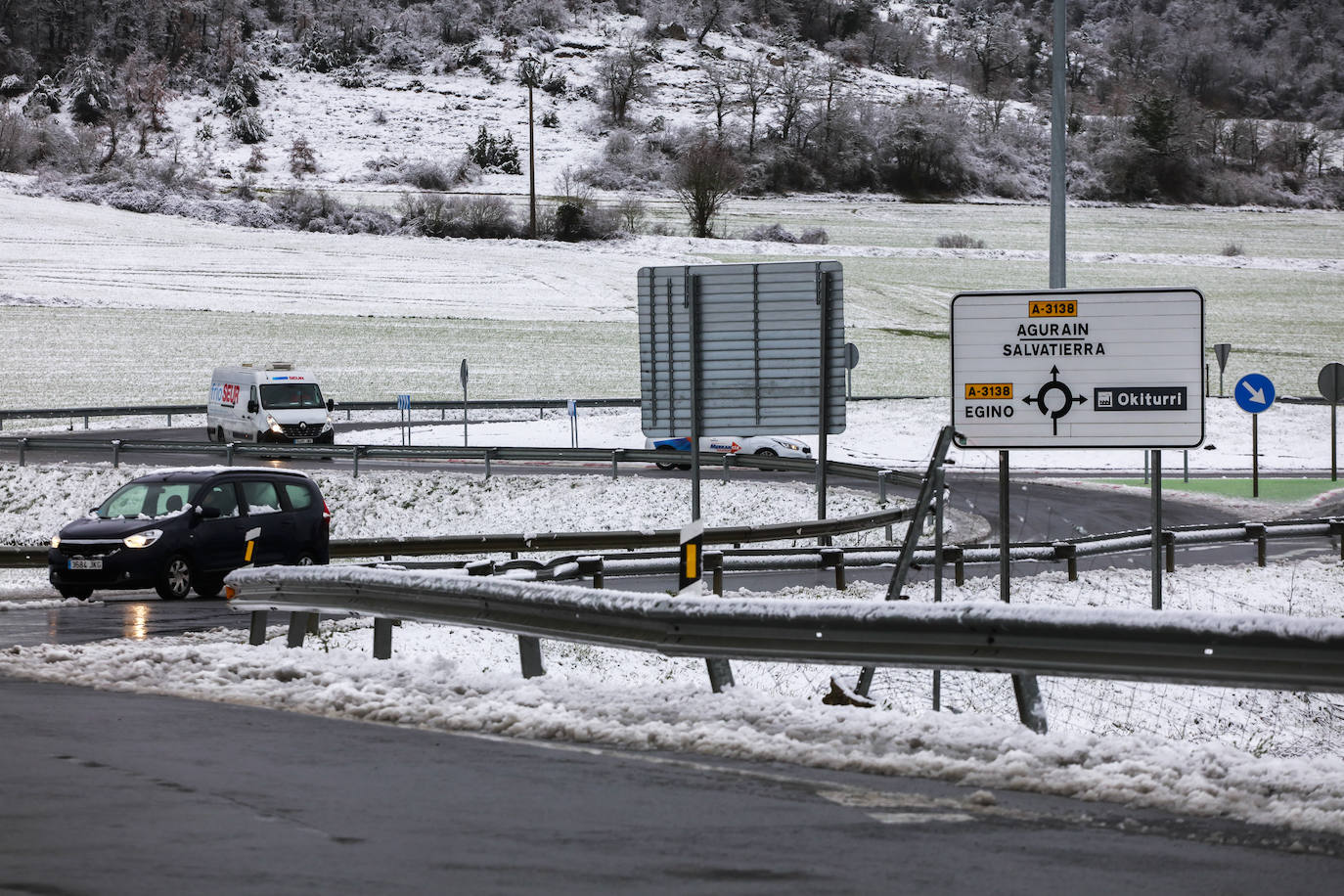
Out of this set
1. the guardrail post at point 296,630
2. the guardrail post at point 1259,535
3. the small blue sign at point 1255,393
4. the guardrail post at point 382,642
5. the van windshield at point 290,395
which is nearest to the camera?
the guardrail post at point 382,642

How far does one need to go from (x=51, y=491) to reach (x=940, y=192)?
9856 centimetres

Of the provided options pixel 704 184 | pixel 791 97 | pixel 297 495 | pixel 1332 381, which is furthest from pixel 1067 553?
pixel 791 97

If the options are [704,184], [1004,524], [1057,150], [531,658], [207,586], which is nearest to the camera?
[531,658]

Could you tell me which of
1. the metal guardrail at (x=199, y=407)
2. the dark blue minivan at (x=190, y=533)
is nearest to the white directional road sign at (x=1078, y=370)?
the dark blue minivan at (x=190, y=533)

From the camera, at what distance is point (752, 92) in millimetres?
148125

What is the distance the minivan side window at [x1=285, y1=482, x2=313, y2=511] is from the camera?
19.8 metres

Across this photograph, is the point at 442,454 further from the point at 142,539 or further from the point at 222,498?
the point at 142,539

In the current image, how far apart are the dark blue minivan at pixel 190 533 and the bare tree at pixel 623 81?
446 ft

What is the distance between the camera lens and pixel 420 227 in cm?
9719

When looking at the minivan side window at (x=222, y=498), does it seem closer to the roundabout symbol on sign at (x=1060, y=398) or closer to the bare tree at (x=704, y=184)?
the roundabout symbol on sign at (x=1060, y=398)

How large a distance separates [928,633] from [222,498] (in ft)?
43.2

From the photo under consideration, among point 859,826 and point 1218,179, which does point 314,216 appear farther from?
point 859,826

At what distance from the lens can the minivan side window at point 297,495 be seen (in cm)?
1983

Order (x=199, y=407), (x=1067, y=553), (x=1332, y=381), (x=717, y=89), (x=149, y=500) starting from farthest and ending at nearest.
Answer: (x=717, y=89) → (x=199, y=407) → (x=1332, y=381) → (x=1067, y=553) → (x=149, y=500)
